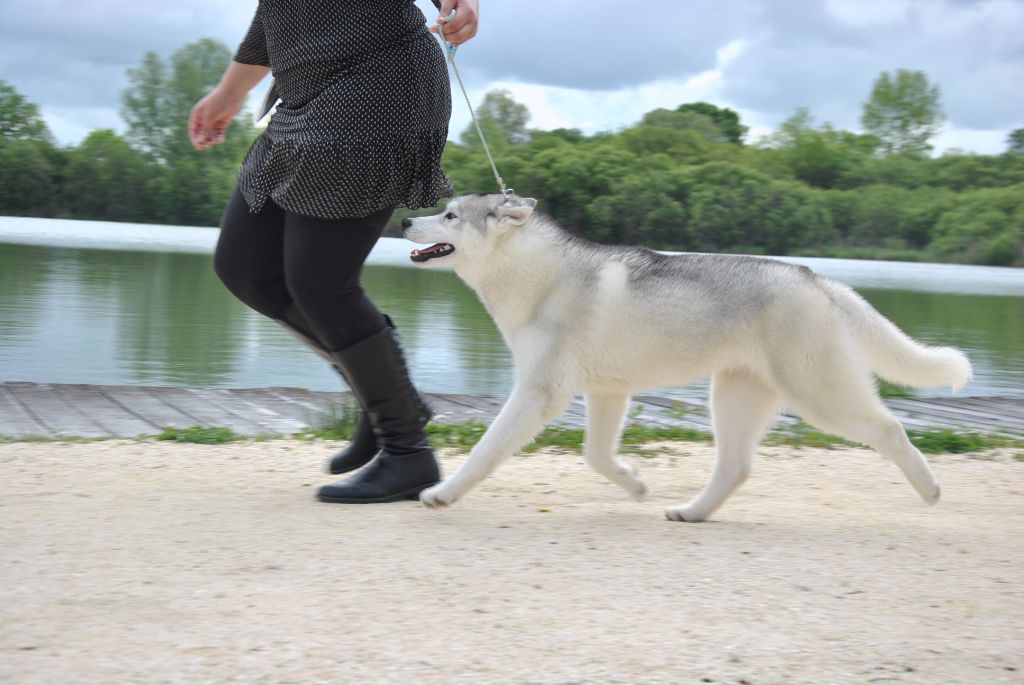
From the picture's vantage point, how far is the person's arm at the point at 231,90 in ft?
15.4

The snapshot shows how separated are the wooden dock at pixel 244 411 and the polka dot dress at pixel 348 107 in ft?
8.34

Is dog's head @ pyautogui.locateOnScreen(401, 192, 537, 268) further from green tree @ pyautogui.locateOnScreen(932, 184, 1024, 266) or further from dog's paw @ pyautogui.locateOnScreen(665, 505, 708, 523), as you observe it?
green tree @ pyautogui.locateOnScreen(932, 184, 1024, 266)

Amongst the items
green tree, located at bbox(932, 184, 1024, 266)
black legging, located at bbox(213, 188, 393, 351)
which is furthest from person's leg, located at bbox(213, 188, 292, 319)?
green tree, located at bbox(932, 184, 1024, 266)

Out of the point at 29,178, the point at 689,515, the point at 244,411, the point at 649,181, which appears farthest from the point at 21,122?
the point at 689,515

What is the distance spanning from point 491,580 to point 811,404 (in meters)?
1.55

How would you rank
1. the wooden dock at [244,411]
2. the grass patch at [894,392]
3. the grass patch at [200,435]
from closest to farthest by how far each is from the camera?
1. the grass patch at [200,435]
2. the wooden dock at [244,411]
3. the grass patch at [894,392]

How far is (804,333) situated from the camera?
4352 millimetres

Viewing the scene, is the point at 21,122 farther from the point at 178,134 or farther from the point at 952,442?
the point at 952,442

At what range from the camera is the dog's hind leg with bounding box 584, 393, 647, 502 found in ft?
15.6

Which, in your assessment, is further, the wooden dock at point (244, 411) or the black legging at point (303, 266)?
A: the wooden dock at point (244, 411)

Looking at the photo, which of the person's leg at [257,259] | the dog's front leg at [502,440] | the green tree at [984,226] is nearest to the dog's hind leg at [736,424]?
the dog's front leg at [502,440]

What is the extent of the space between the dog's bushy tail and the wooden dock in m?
2.50

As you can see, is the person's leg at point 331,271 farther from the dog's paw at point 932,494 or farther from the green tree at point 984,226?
the green tree at point 984,226

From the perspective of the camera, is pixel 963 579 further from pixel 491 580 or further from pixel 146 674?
pixel 146 674
